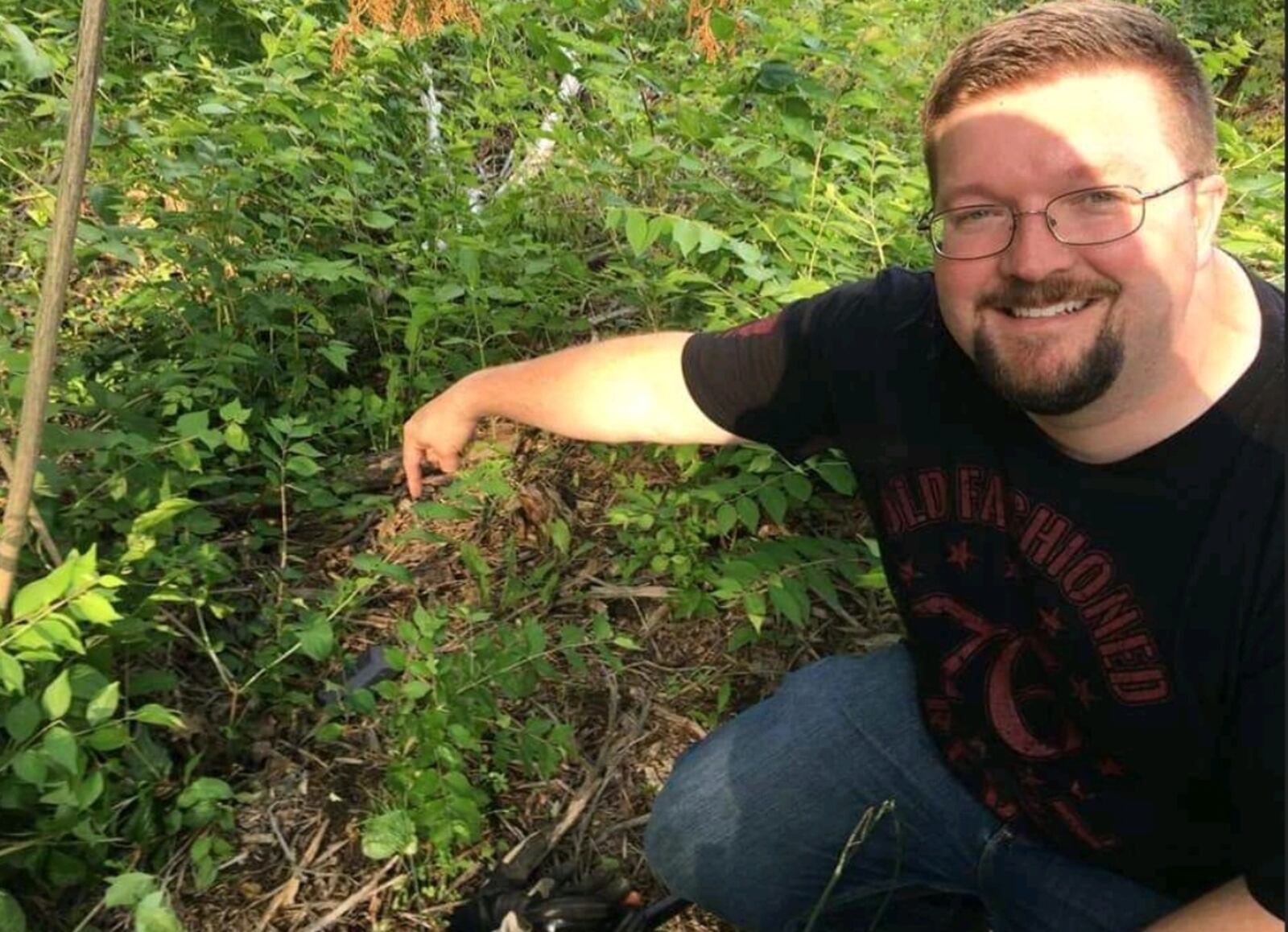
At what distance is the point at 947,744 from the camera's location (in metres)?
2.02

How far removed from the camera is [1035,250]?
1.53 meters

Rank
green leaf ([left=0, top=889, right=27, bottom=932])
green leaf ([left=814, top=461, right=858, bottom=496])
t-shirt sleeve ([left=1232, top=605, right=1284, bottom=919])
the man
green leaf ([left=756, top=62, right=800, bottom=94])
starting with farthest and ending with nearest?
green leaf ([left=756, top=62, right=800, bottom=94]), green leaf ([left=814, top=461, right=858, bottom=496]), green leaf ([left=0, top=889, right=27, bottom=932]), the man, t-shirt sleeve ([left=1232, top=605, right=1284, bottom=919])

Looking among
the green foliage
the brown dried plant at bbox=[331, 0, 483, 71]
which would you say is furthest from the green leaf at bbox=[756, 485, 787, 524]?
the brown dried plant at bbox=[331, 0, 483, 71]

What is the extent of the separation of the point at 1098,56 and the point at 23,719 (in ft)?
6.17

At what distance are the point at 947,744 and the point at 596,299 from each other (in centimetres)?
201

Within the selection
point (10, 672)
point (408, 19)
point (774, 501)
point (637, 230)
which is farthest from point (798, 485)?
point (408, 19)

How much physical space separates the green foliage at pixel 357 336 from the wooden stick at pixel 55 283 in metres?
0.10

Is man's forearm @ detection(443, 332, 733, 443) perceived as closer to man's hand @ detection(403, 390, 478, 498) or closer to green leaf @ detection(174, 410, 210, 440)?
man's hand @ detection(403, 390, 478, 498)

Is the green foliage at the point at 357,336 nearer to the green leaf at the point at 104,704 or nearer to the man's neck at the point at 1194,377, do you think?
the green leaf at the point at 104,704

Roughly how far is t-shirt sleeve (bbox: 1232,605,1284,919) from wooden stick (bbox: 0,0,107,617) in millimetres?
1604

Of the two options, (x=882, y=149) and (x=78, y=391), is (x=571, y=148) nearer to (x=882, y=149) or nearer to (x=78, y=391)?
(x=882, y=149)

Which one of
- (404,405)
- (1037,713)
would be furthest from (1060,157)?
(404,405)

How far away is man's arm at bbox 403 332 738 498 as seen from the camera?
2.14 meters

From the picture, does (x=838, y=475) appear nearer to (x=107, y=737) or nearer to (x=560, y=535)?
(x=560, y=535)
